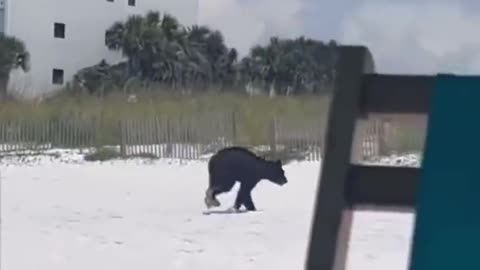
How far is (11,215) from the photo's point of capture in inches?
394

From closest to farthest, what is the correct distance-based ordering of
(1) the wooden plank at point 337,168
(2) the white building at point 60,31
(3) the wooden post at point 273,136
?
(1) the wooden plank at point 337,168 → (3) the wooden post at point 273,136 → (2) the white building at point 60,31

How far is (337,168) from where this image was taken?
5.43 feet

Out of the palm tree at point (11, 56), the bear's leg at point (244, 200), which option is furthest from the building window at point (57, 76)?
the bear's leg at point (244, 200)

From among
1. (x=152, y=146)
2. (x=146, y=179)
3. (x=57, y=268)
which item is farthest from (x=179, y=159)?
(x=57, y=268)

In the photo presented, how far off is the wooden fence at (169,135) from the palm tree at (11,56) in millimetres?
16190

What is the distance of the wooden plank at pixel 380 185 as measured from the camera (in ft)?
5.47

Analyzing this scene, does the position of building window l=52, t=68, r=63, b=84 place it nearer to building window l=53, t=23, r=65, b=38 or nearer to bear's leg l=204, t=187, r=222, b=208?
building window l=53, t=23, r=65, b=38

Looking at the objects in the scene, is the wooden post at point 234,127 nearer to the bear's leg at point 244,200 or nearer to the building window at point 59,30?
the bear's leg at point 244,200

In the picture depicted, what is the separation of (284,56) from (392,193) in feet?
163

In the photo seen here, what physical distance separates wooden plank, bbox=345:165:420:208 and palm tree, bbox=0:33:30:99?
38.5 m

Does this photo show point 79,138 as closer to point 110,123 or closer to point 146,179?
point 110,123

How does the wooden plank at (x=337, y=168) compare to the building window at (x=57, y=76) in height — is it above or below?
below

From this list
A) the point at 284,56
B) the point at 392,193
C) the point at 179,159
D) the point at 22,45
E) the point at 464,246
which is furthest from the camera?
the point at 284,56

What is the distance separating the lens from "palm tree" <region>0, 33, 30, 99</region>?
134 ft
